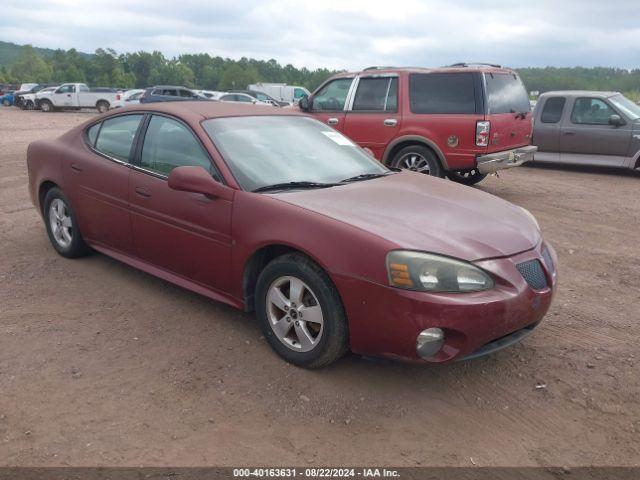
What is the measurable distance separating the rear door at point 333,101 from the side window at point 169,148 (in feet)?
16.9

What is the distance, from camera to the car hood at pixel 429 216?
124 inches

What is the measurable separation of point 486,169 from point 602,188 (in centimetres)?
312

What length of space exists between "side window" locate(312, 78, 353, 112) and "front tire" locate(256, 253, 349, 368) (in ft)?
20.7

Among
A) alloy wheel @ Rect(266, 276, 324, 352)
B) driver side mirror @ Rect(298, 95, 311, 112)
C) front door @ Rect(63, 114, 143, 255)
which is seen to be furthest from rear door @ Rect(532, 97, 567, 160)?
alloy wheel @ Rect(266, 276, 324, 352)

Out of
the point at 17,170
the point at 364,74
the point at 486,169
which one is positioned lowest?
the point at 17,170

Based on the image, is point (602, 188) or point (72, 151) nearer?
point (72, 151)

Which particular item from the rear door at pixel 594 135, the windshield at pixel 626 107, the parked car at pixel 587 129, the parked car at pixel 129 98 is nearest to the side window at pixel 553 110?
the parked car at pixel 587 129

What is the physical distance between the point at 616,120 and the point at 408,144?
4.97 m

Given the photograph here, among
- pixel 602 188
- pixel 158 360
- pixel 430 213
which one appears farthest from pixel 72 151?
pixel 602 188

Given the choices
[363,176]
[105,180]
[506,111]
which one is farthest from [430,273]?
[506,111]

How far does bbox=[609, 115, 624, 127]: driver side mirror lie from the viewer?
36.1 feet

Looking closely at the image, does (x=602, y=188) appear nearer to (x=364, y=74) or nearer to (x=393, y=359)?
(x=364, y=74)

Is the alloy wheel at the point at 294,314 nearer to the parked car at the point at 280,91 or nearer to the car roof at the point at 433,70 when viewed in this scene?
the car roof at the point at 433,70

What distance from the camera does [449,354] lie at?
3041mm
